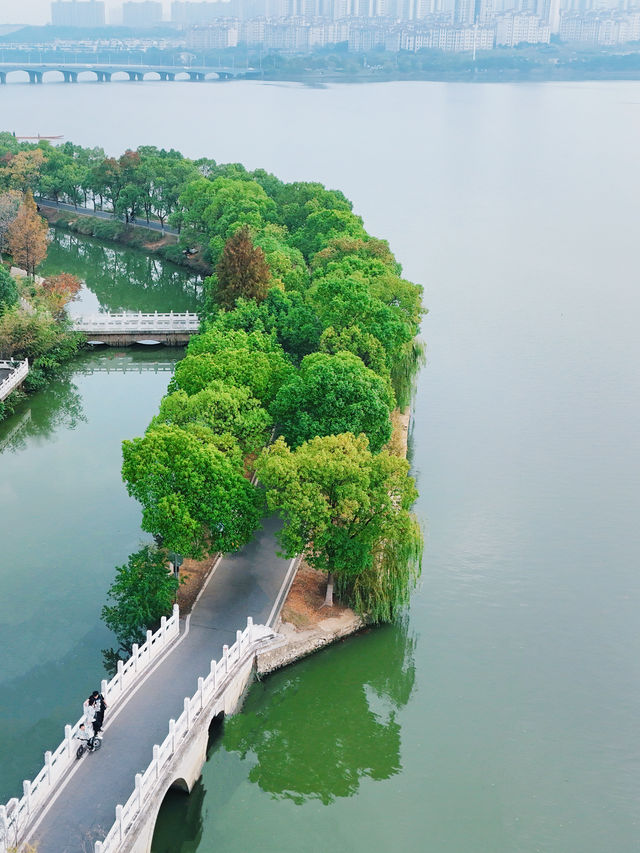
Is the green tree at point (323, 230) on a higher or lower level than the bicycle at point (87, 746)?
higher

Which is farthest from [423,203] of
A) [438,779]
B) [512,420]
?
Answer: [438,779]

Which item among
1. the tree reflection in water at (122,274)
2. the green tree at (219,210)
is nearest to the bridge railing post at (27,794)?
the green tree at (219,210)

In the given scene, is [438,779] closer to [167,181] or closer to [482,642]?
[482,642]

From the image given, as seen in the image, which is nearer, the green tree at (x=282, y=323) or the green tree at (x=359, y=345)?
the green tree at (x=359, y=345)

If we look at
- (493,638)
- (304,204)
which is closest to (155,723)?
(493,638)

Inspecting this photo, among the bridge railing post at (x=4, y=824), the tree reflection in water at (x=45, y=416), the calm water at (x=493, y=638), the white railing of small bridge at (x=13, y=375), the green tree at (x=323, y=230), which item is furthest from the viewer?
the green tree at (x=323, y=230)

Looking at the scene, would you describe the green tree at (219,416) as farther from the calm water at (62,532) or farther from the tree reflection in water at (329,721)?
the tree reflection in water at (329,721)

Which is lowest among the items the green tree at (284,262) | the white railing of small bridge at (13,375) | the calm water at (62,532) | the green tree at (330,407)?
the calm water at (62,532)
